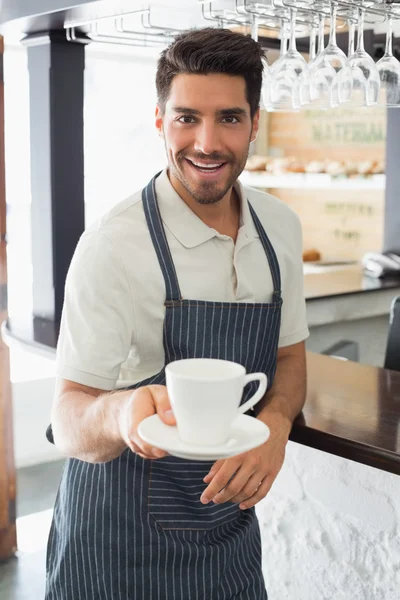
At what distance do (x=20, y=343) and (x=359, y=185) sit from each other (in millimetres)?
2576

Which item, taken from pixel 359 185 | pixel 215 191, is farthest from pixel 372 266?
pixel 215 191

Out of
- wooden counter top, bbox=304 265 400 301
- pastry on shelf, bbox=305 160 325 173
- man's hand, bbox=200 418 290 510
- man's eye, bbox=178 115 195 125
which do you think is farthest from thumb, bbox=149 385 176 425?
pastry on shelf, bbox=305 160 325 173

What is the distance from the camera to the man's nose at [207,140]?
150cm

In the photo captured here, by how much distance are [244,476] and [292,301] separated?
0.57m

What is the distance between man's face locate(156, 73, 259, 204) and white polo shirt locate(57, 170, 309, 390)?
4.1 inches

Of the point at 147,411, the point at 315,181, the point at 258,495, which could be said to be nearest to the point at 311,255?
the point at 315,181

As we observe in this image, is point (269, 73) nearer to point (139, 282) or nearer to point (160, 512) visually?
point (139, 282)

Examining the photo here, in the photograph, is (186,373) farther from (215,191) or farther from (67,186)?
(67,186)

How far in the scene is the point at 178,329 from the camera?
1568 millimetres

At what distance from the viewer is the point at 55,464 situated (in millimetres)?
4375

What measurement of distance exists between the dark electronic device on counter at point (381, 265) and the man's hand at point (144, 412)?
11.0 ft

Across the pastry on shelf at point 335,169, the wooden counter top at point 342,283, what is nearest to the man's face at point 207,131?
the wooden counter top at point 342,283

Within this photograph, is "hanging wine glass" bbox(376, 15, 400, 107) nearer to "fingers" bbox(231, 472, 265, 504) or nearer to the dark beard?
the dark beard

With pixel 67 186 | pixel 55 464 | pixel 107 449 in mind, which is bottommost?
pixel 55 464
